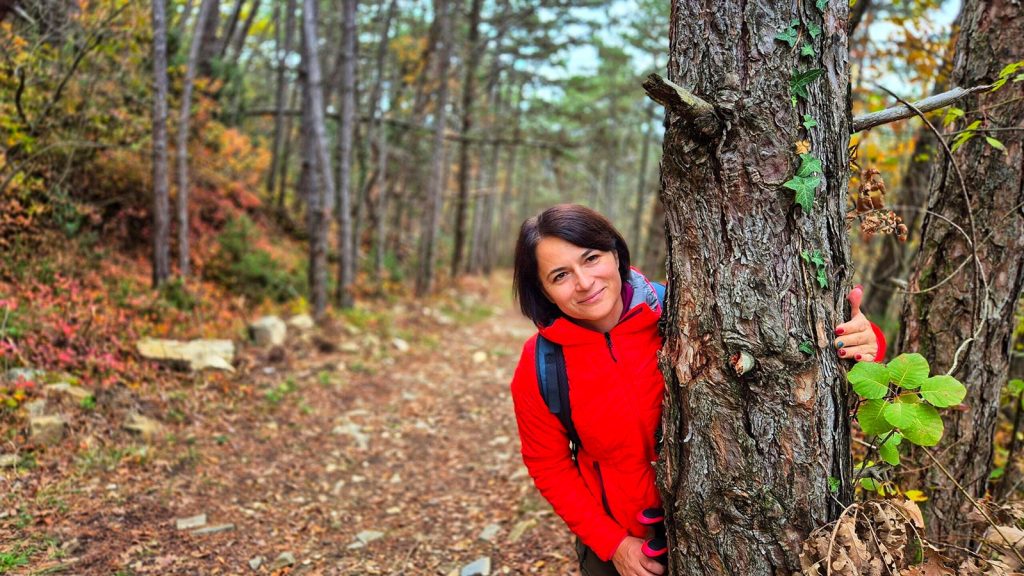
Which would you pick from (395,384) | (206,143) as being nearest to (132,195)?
(206,143)

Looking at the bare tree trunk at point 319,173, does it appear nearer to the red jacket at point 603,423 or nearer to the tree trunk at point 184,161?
the tree trunk at point 184,161

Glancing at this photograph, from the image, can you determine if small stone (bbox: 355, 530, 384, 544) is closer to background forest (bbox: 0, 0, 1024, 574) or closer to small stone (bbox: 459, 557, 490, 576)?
background forest (bbox: 0, 0, 1024, 574)

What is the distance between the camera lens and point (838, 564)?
1624mm

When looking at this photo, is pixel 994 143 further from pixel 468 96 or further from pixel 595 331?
pixel 468 96

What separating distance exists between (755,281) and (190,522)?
397cm

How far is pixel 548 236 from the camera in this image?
7.06ft

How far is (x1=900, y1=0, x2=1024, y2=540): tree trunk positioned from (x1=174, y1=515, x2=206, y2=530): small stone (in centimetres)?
421

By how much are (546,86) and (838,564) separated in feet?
58.1

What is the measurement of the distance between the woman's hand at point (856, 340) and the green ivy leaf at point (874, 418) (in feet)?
0.46

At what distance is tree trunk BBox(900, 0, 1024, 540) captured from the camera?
241cm

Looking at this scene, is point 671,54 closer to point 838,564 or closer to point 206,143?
point 838,564

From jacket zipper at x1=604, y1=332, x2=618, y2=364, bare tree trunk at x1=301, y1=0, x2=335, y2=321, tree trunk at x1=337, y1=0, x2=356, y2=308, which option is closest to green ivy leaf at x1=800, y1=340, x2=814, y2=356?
jacket zipper at x1=604, y1=332, x2=618, y2=364

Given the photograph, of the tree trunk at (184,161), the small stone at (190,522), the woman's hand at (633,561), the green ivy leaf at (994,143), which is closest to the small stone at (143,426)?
the small stone at (190,522)

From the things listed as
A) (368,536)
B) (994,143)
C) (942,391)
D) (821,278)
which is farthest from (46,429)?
(994,143)
